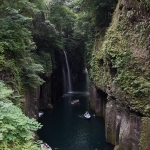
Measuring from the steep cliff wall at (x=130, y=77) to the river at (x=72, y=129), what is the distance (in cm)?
191

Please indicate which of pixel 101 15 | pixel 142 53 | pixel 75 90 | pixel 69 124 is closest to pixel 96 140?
pixel 69 124

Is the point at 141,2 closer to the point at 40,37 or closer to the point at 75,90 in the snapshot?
the point at 40,37

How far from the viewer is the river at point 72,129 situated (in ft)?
53.9

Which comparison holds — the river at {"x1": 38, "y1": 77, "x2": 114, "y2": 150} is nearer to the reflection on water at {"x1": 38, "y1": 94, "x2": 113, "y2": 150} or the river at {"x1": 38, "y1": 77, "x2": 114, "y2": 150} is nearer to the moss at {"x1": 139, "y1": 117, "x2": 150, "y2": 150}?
the reflection on water at {"x1": 38, "y1": 94, "x2": 113, "y2": 150}

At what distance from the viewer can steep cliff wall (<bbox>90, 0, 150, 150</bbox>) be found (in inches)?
Result: 465

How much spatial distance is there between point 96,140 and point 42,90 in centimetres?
1066

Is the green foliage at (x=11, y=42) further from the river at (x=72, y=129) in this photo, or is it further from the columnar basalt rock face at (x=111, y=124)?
the river at (x=72, y=129)

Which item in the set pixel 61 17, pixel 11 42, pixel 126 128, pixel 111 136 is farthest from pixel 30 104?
pixel 61 17

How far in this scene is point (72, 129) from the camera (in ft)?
64.2

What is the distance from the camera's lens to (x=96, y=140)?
17.2 m

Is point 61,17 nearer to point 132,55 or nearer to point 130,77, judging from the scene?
point 132,55

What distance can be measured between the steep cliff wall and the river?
191 cm

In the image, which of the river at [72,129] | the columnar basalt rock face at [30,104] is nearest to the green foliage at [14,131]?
the columnar basalt rock face at [30,104]

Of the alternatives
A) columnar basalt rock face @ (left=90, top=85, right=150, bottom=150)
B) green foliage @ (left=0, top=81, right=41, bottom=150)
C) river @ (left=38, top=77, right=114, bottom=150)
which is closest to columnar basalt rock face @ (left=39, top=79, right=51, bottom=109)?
river @ (left=38, top=77, right=114, bottom=150)
